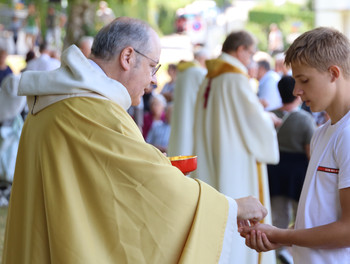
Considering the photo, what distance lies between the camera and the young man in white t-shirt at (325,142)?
2303 millimetres

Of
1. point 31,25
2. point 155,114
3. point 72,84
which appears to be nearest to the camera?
point 72,84

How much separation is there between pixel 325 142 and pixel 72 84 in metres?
0.98

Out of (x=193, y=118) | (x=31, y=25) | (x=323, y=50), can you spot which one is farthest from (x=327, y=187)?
(x=31, y=25)

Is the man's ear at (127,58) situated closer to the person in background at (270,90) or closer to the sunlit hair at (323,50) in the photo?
the sunlit hair at (323,50)

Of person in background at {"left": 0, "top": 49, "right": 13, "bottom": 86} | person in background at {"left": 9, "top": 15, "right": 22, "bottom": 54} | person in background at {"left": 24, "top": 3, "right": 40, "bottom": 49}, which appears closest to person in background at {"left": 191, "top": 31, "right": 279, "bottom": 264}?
person in background at {"left": 0, "top": 49, "right": 13, "bottom": 86}

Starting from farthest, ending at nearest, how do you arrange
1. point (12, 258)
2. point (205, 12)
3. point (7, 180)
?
point (205, 12)
point (7, 180)
point (12, 258)

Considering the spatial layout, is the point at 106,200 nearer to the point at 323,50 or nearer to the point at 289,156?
the point at 323,50

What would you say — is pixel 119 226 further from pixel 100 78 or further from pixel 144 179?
pixel 100 78

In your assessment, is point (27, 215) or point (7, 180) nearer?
point (27, 215)

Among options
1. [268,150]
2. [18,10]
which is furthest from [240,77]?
[18,10]

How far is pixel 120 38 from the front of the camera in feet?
8.37

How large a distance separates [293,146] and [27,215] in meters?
3.41

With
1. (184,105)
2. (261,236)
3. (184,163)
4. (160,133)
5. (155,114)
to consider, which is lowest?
(160,133)

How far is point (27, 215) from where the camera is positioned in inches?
96.5
